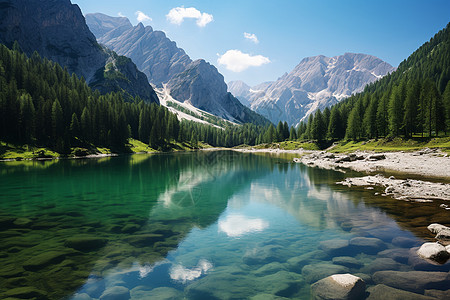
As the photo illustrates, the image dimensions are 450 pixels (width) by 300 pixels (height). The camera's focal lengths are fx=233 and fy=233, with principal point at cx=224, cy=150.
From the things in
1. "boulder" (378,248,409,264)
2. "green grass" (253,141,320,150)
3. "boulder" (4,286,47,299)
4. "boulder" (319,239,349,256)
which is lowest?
"boulder" (319,239,349,256)

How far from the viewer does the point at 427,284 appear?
10047 mm

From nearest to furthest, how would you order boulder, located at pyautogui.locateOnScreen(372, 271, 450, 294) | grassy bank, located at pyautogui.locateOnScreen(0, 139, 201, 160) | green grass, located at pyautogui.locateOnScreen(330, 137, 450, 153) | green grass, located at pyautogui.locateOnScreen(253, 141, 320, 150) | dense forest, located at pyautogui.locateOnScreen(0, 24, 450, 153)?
boulder, located at pyautogui.locateOnScreen(372, 271, 450, 294) → green grass, located at pyautogui.locateOnScreen(330, 137, 450, 153) → grassy bank, located at pyautogui.locateOnScreen(0, 139, 201, 160) → dense forest, located at pyautogui.locateOnScreen(0, 24, 450, 153) → green grass, located at pyautogui.locateOnScreen(253, 141, 320, 150)

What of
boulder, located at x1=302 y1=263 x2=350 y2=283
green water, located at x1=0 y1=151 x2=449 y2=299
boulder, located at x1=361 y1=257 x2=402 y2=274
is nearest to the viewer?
green water, located at x1=0 y1=151 x2=449 y2=299

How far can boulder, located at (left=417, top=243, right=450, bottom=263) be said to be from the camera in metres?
12.1

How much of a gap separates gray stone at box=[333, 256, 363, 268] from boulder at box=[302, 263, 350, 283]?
18.7 inches

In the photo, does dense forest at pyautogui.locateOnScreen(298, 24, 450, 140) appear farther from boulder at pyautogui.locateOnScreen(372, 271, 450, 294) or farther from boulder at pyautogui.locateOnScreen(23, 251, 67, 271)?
boulder at pyautogui.locateOnScreen(23, 251, 67, 271)

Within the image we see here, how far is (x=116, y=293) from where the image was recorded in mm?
9953

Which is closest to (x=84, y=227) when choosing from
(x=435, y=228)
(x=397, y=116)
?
(x=435, y=228)

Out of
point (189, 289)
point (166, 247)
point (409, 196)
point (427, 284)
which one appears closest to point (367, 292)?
point (427, 284)

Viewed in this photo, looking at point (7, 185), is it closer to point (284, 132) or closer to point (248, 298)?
point (248, 298)

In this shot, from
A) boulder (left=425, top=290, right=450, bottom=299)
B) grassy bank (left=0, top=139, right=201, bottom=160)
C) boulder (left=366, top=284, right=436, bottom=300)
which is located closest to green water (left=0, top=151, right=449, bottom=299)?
boulder (left=366, top=284, right=436, bottom=300)

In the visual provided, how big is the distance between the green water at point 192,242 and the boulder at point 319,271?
5 cm

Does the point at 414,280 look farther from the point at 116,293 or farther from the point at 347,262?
the point at 116,293

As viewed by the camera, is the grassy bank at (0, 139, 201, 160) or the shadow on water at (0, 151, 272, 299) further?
the grassy bank at (0, 139, 201, 160)
